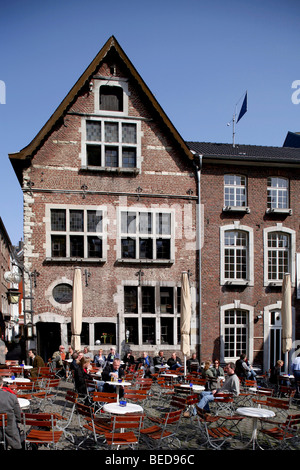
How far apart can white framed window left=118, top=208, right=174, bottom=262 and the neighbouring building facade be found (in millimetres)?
47

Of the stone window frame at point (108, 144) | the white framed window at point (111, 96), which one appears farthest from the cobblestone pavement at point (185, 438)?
the white framed window at point (111, 96)

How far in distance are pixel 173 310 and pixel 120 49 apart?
1192 cm

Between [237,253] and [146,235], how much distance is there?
4.47 metres

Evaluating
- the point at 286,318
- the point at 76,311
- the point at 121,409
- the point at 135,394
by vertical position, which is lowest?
the point at 135,394

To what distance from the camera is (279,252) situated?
20.5 meters

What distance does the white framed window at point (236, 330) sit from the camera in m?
19.5

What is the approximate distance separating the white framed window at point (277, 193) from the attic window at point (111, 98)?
8.01 metres

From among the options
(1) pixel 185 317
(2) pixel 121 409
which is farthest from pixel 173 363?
(2) pixel 121 409

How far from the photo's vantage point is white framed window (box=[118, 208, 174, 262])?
19000mm

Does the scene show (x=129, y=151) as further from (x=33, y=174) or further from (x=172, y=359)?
(x=172, y=359)

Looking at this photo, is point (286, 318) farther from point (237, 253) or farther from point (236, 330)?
point (237, 253)

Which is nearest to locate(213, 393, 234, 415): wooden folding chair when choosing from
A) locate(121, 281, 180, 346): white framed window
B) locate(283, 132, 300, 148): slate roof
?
locate(121, 281, 180, 346): white framed window

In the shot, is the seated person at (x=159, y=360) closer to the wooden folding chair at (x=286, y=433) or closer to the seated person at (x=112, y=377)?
the seated person at (x=112, y=377)
